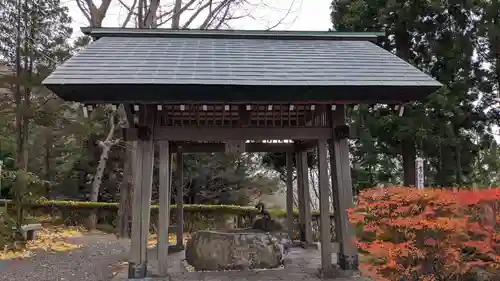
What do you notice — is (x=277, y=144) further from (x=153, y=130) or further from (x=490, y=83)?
(x=490, y=83)

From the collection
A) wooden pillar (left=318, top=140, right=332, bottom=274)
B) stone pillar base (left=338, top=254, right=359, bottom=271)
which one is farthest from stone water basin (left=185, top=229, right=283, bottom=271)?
stone pillar base (left=338, top=254, right=359, bottom=271)

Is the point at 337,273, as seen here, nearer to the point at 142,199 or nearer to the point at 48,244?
the point at 142,199

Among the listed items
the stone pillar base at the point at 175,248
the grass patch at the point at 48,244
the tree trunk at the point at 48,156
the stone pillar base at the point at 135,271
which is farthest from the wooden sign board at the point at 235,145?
the tree trunk at the point at 48,156

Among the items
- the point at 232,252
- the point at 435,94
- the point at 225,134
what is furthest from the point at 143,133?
the point at 435,94

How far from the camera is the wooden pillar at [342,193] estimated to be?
225 inches

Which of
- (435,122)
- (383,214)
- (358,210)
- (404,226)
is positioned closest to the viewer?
(404,226)

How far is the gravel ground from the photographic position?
6082 mm

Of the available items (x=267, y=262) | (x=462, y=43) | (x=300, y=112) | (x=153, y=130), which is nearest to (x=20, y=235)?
(x=153, y=130)

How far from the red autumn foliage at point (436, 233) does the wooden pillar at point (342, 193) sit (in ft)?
4.45

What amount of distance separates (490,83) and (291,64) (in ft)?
26.0

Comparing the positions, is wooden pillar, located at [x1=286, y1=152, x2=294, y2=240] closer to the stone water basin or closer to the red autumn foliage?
the stone water basin

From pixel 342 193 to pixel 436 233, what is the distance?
6.20 feet

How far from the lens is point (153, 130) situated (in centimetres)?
571

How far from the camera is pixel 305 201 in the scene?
26.6 ft
